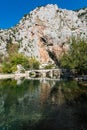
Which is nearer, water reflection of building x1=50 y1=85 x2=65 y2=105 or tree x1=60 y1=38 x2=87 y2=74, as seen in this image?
water reflection of building x1=50 y1=85 x2=65 y2=105

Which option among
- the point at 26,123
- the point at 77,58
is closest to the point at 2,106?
the point at 26,123

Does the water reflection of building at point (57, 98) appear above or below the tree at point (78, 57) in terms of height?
below

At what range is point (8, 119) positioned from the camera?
153 ft

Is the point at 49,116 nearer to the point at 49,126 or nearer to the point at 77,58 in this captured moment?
the point at 49,126

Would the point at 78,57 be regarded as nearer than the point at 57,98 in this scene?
No

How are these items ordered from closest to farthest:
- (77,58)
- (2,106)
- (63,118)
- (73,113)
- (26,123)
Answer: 1. (26,123)
2. (63,118)
3. (73,113)
4. (2,106)
5. (77,58)

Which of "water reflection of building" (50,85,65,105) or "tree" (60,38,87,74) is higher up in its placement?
"tree" (60,38,87,74)

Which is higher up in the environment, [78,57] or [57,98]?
[78,57]

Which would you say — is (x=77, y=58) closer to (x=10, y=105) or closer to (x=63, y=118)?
(x=10, y=105)

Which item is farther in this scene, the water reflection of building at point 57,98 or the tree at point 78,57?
the tree at point 78,57

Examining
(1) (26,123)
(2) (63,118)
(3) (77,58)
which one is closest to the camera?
(1) (26,123)

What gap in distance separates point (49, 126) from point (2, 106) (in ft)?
75.5

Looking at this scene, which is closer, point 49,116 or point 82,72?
point 49,116

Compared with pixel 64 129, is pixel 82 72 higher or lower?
higher
